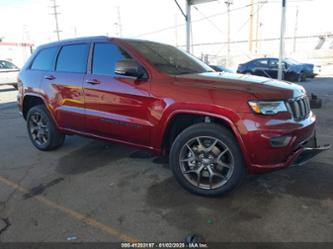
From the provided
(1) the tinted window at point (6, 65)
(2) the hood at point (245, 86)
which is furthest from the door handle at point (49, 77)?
(1) the tinted window at point (6, 65)

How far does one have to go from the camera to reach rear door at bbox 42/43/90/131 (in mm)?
4469

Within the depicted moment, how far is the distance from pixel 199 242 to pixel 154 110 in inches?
61.8

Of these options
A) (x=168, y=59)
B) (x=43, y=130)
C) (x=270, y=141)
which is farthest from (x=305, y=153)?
(x=43, y=130)

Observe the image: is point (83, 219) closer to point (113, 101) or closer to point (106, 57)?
point (113, 101)

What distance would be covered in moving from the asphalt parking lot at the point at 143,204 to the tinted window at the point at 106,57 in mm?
1397

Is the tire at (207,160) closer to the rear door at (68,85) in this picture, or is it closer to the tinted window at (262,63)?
the rear door at (68,85)

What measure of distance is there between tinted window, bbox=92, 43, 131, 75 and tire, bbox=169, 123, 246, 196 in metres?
1.34

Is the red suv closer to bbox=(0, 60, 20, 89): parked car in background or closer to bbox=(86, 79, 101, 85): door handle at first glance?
bbox=(86, 79, 101, 85): door handle

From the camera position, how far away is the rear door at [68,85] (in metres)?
4.47

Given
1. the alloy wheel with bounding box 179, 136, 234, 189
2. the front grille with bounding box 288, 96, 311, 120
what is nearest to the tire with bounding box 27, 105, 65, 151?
the alloy wheel with bounding box 179, 136, 234, 189

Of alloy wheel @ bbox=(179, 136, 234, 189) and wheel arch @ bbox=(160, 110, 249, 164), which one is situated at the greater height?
wheel arch @ bbox=(160, 110, 249, 164)

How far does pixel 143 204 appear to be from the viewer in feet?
11.3

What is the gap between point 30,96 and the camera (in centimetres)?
536

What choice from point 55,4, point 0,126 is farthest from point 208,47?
point 0,126
